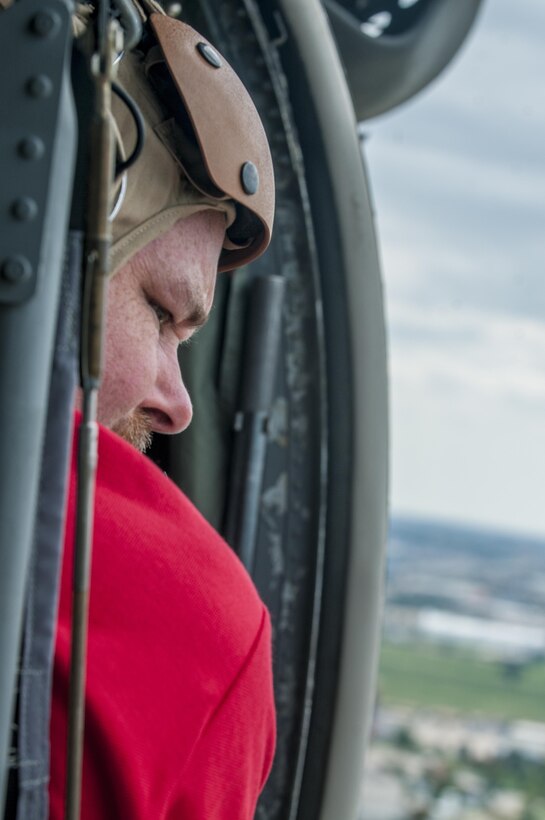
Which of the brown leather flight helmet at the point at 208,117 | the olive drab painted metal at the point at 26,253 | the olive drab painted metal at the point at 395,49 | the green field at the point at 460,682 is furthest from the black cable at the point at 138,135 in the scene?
the green field at the point at 460,682

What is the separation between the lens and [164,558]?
1122 millimetres

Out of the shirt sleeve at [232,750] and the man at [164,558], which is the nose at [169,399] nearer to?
the man at [164,558]

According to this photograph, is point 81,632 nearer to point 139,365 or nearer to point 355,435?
point 139,365

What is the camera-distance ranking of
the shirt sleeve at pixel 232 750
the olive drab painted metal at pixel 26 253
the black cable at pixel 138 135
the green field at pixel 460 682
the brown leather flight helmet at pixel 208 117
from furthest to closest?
the green field at pixel 460 682 → the brown leather flight helmet at pixel 208 117 → the shirt sleeve at pixel 232 750 → the black cable at pixel 138 135 → the olive drab painted metal at pixel 26 253

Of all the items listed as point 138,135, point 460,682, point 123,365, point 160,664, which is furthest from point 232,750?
point 460,682

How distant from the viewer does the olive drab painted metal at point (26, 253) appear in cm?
79

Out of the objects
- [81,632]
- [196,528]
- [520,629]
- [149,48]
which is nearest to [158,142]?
[149,48]

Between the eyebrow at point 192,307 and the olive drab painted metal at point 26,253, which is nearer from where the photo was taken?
the olive drab painted metal at point 26,253

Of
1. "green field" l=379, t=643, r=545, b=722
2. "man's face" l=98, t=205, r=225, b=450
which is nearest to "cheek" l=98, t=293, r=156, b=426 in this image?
"man's face" l=98, t=205, r=225, b=450

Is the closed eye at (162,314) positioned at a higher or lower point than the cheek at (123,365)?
higher

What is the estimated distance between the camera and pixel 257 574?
2.04 m

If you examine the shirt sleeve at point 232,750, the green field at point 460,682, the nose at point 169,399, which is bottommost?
the green field at point 460,682

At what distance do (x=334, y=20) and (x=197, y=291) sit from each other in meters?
1.25

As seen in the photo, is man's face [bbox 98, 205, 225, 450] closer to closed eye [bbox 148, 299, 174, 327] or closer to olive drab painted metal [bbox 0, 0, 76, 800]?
closed eye [bbox 148, 299, 174, 327]
